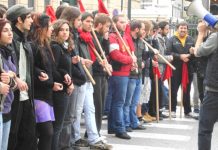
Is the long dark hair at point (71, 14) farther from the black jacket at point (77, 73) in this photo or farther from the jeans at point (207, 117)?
the jeans at point (207, 117)

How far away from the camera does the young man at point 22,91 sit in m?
5.48

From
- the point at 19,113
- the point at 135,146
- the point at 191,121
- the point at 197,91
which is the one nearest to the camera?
the point at 19,113

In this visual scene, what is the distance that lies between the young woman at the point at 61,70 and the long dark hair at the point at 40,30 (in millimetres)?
324

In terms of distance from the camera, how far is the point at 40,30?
607 cm

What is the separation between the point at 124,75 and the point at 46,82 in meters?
2.61

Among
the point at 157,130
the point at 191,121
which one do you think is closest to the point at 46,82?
the point at 157,130

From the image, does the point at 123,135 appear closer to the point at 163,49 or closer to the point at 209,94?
the point at 209,94

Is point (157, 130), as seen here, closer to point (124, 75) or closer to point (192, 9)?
point (124, 75)

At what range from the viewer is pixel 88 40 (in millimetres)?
7496

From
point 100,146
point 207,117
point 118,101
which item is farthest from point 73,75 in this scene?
point 207,117

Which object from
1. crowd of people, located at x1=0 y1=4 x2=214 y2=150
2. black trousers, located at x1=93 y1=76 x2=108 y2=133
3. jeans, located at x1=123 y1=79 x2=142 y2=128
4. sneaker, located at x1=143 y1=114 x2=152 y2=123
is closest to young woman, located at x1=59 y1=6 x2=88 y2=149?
crowd of people, located at x1=0 y1=4 x2=214 y2=150

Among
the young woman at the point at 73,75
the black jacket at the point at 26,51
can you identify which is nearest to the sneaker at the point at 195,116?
the young woman at the point at 73,75

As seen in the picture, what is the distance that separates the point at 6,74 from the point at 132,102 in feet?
14.5

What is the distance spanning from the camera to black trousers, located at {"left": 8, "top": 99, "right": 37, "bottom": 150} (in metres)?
5.55
